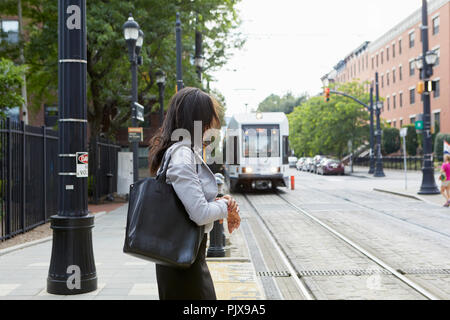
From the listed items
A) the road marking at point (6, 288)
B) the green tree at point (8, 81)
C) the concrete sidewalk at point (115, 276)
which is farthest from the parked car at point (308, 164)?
the road marking at point (6, 288)

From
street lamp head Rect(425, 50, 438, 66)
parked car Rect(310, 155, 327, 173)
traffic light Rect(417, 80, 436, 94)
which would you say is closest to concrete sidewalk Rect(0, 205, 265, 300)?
traffic light Rect(417, 80, 436, 94)

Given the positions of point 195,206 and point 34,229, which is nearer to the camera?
point 195,206

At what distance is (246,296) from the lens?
552 cm

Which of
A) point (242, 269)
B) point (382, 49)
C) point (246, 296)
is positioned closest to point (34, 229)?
point (242, 269)

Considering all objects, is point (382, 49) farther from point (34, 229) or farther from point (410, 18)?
point (34, 229)

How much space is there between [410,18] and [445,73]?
9872 millimetres

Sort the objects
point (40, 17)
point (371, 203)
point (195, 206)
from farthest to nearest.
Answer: point (40, 17), point (371, 203), point (195, 206)

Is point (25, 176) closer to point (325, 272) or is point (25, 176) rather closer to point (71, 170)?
point (71, 170)

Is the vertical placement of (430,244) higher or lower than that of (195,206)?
lower

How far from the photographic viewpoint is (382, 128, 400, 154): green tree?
5212cm

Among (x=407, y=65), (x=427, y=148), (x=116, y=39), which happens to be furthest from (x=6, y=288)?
(x=407, y=65)

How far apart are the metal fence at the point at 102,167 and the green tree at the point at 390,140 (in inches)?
1424

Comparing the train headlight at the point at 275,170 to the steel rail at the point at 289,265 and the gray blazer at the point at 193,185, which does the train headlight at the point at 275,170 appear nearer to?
the steel rail at the point at 289,265
